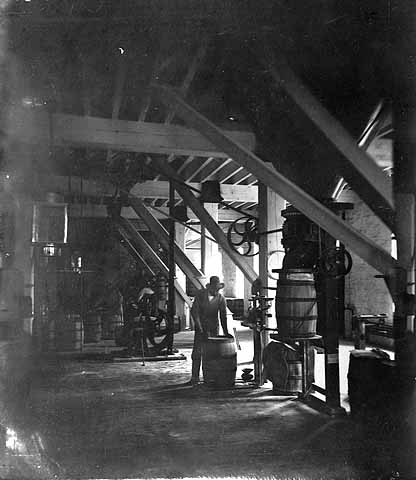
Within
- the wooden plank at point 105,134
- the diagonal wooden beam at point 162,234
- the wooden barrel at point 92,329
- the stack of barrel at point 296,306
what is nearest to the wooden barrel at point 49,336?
the wooden barrel at point 92,329

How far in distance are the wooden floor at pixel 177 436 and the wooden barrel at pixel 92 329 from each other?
460cm

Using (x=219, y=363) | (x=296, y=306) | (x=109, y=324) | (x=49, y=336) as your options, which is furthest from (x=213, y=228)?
(x=109, y=324)

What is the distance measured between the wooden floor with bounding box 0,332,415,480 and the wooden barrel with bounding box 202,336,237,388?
18cm

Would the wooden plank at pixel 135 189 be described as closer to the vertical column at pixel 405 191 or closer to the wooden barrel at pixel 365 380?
the wooden barrel at pixel 365 380

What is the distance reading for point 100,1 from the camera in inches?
166

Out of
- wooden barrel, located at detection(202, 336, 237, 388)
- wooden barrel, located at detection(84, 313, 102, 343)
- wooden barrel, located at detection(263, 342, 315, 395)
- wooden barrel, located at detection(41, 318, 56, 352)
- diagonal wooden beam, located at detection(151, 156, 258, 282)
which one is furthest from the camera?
wooden barrel, located at detection(84, 313, 102, 343)

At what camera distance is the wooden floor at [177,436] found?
172 inches

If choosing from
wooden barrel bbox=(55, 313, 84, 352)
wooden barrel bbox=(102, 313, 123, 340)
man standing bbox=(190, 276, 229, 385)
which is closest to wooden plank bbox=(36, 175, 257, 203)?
wooden barrel bbox=(55, 313, 84, 352)

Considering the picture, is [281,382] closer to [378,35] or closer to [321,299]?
[321,299]

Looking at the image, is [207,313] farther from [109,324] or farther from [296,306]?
[109,324]

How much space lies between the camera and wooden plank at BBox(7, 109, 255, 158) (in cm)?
665

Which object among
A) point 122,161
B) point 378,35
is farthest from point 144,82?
point 122,161

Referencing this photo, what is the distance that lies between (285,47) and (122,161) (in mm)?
5787

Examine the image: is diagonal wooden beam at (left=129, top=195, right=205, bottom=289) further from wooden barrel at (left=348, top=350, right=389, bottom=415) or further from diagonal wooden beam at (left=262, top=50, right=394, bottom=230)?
diagonal wooden beam at (left=262, top=50, right=394, bottom=230)
